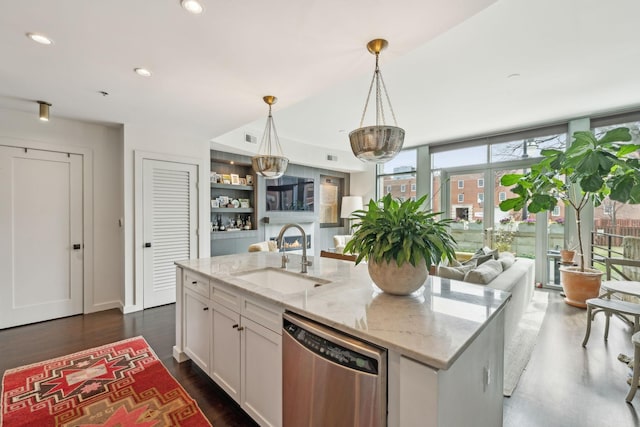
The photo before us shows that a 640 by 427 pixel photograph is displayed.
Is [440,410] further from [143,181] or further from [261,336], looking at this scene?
[143,181]

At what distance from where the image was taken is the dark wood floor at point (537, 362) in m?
1.92

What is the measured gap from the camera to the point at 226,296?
1924 millimetres

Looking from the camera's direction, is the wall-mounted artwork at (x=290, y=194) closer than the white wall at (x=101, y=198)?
No

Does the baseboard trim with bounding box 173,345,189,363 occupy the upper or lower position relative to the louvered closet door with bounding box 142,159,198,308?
lower

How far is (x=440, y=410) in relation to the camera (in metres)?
0.93

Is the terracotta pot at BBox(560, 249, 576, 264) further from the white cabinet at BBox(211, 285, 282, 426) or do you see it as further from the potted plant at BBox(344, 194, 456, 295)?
the white cabinet at BBox(211, 285, 282, 426)

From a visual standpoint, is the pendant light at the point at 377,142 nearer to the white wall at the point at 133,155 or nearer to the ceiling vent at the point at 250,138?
the white wall at the point at 133,155

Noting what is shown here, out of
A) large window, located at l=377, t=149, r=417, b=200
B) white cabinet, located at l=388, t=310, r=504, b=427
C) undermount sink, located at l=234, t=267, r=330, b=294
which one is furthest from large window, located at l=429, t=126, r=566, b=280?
white cabinet, located at l=388, t=310, r=504, b=427

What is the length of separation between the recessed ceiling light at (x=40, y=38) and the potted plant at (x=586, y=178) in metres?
4.86

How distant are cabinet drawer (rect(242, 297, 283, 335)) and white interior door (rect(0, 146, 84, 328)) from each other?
11.2 ft

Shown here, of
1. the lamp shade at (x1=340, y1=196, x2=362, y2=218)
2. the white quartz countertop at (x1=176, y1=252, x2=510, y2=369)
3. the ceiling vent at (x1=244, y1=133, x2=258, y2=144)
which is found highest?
the ceiling vent at (x1=244, y1=133, x2=258, y2=144)

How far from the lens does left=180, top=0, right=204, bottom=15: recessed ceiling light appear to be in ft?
5.29

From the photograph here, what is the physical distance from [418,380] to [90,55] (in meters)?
2.97

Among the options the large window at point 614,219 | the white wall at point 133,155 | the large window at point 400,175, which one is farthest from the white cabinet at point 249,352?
the large window at point 400,175
